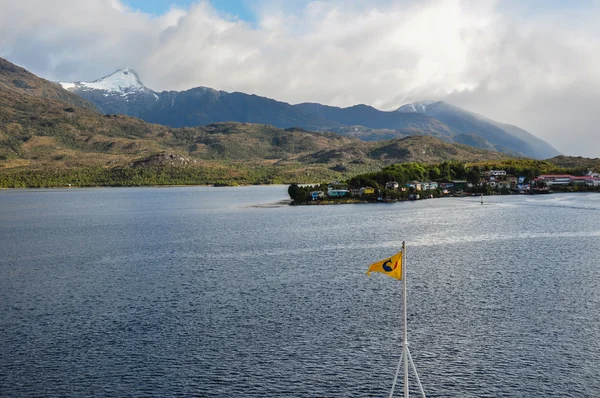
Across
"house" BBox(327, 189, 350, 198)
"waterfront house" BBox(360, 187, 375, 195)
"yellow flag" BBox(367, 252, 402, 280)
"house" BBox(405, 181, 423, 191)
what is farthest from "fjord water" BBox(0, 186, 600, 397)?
"house" BBox(405, 181, 423, 191)

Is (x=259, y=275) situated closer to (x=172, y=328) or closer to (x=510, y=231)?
(x=172, y=328)

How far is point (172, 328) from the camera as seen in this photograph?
41.5m

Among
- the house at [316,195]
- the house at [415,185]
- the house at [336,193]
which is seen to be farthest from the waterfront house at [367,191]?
the house at [415,185]

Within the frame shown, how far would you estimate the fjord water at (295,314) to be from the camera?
3234cm

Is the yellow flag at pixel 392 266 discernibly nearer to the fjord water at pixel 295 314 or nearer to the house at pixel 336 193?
the fjord water at pixel 295 314

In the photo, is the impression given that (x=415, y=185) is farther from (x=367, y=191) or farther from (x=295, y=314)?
(x=295, y=314)

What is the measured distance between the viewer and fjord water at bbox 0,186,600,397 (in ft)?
106

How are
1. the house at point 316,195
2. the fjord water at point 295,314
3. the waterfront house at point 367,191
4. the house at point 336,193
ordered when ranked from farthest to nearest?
the waterfront house at point 367,191 < the house at point 336,193 < the house at point 316,195 < the fjord water at point 295,314

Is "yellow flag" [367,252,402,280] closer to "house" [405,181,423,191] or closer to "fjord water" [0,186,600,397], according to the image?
"fjord water" [0,186,600,397]

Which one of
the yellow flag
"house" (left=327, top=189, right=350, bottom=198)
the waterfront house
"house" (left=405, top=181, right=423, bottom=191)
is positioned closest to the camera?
the yellow flag

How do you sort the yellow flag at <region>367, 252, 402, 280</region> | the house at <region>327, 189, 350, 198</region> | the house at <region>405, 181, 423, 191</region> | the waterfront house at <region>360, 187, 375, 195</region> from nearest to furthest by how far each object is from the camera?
the yellow flag at <region>367, 252, 402, 280</region>
the house at <region>327, 189, 350, 198</region>
the waterfront house at <region>360, 187, 375, 195</region>
the house at <region>405, 181, 423, 191</region>

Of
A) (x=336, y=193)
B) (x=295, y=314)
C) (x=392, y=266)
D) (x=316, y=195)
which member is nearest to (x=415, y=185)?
(x=336, y=193)

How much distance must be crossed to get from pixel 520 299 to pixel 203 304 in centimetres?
2686

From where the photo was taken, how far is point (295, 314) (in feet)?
145
